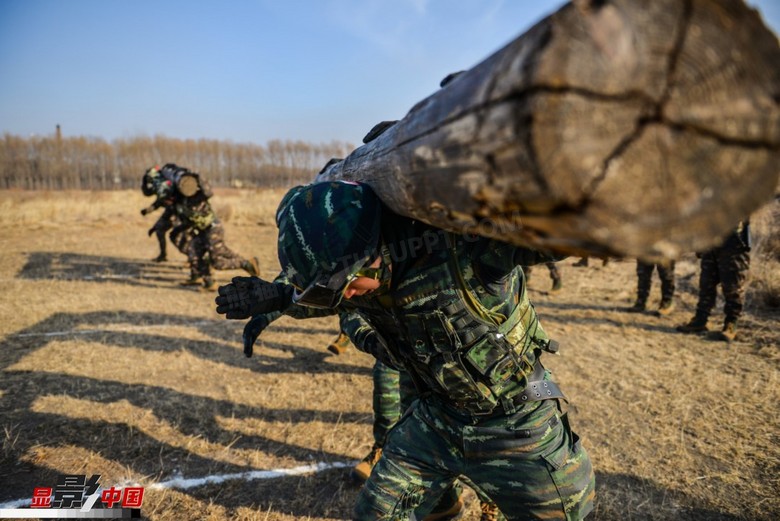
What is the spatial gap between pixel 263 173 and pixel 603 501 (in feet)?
161

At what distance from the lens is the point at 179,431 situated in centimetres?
371

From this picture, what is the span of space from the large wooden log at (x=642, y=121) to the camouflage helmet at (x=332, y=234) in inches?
31.0

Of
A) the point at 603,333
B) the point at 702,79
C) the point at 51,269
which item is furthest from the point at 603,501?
the point at 51,269

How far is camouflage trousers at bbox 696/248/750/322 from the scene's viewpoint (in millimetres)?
5582

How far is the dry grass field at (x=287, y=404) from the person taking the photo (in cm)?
304

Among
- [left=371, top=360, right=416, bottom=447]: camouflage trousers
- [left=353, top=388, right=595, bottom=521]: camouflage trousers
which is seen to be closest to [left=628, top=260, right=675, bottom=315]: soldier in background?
[left=371, top=360, right=416, bottom=447]: camouflage trousers

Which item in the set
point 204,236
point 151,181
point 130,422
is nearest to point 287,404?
point 130,422

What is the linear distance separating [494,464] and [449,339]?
1.77 feet

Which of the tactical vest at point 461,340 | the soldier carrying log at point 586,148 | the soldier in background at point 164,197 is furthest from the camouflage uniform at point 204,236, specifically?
the soldier carrying log at point 586,148

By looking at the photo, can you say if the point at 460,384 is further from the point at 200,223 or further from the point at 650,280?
the point at 200,223

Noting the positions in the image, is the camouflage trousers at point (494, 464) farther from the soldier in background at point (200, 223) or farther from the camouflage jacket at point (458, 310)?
the soldier in background at point (200, 223)

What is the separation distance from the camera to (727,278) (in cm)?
566

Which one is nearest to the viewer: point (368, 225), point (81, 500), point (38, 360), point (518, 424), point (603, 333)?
point (368, 225)

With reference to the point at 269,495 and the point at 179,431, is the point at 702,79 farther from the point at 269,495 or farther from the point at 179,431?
the point at 179,431
